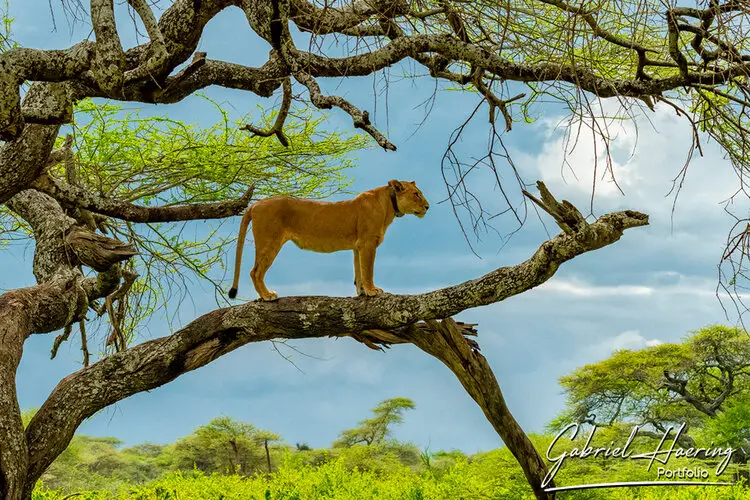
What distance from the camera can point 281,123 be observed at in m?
4.30

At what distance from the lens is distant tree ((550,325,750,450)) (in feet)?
29.8

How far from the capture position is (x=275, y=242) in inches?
156

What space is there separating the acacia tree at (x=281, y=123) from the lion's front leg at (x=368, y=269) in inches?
2.5

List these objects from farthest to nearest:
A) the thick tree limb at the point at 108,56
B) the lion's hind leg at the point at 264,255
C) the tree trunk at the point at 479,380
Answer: the tree trunk at the point at 479,380, the lion's hind leg at the point at 264,255, the thick tree limb at the point at 108,56

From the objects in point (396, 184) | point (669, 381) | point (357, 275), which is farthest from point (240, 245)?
point (669, 381)

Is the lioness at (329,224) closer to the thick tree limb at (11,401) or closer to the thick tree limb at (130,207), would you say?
the thick tree limb at (130,207)

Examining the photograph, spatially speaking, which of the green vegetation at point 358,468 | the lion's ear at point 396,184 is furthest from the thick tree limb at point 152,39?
the green vegetation at point 358,468

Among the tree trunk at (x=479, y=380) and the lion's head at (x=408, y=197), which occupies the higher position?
the lion's head at (x=408, y=197)

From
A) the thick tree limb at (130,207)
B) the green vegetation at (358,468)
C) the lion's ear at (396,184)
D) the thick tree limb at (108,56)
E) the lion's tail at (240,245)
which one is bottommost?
the green vegetation at (358,468)

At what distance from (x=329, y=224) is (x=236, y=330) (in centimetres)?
77

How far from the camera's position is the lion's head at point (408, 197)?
409 centimetres

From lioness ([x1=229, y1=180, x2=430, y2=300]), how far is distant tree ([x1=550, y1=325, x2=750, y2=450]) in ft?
19.5

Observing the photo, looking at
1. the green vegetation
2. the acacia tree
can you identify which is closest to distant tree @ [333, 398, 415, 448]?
the green vegetation

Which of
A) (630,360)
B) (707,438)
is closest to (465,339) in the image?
(707,438)
